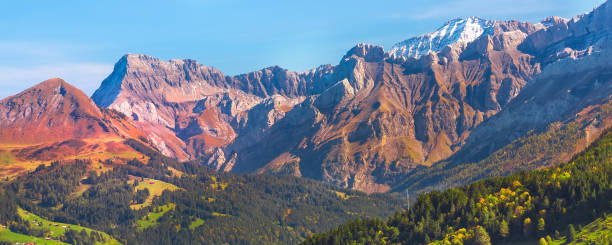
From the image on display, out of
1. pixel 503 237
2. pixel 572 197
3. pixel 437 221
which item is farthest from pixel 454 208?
pixel 572 197

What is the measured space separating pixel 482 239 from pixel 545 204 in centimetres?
2013

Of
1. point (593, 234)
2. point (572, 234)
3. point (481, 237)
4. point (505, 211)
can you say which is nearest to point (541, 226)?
point (572, 234)

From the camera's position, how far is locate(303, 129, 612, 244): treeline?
141 meters

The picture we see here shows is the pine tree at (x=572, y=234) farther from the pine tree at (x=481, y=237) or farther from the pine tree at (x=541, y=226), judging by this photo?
the pine tree at (x=481, y=237)

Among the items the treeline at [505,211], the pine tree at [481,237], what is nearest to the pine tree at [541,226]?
the treeline at [505,211]

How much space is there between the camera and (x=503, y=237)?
470 feet

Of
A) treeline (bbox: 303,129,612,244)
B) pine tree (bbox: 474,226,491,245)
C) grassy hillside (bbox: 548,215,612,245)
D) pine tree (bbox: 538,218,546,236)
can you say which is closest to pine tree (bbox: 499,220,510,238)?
treeline (bbox: 303,129,612,244)

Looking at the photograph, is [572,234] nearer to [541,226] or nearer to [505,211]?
[541,226]

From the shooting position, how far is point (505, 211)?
15150cm

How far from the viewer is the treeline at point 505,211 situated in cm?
14062

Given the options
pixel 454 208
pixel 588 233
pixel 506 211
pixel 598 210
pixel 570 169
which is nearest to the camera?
pixel 588 233

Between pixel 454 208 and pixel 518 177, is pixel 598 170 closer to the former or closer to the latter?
pixel 518 177

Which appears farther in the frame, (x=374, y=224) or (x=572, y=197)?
(x=374, y=224)

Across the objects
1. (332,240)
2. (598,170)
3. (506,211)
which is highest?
(598,170)
